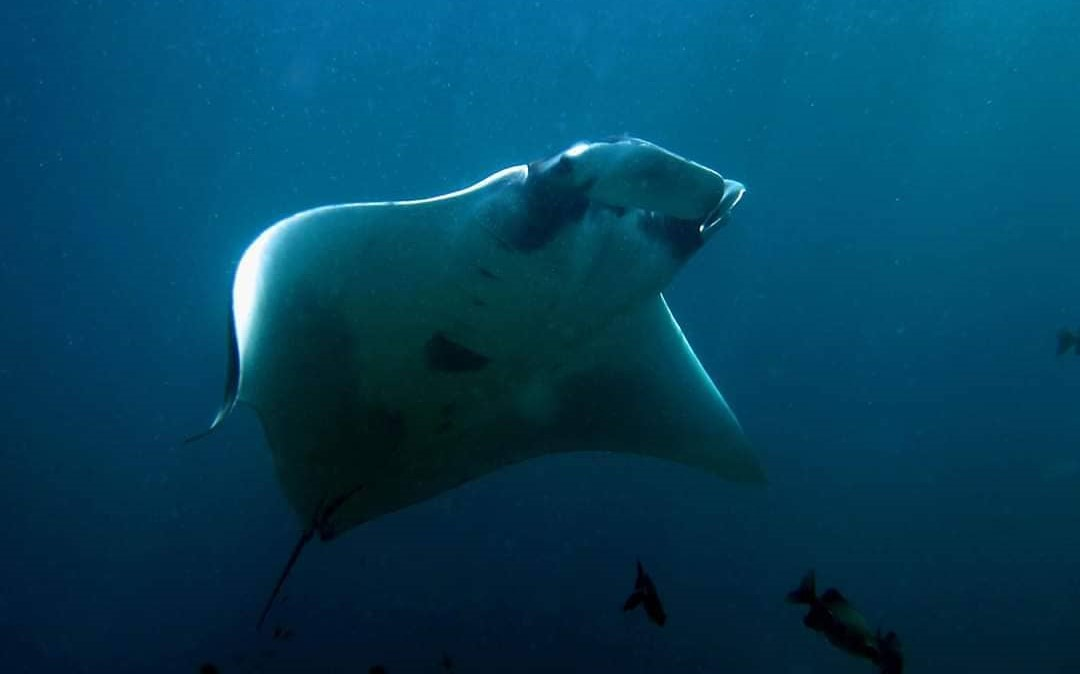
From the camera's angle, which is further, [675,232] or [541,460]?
[541,460]

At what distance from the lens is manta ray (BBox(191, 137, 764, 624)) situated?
2.59 metres

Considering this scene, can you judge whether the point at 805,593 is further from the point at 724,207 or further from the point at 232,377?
the point at 232,377

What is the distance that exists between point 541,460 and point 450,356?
12375 millimetres

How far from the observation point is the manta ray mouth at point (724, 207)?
270 centimetres

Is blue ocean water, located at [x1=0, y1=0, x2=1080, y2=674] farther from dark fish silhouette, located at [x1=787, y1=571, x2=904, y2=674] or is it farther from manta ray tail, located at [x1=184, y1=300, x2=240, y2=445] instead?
manta ray tail, located at [x1=184, y1=300, x2=240, y2=445]

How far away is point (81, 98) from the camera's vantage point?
14.5 m

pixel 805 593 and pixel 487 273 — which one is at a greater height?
pixel 487 273

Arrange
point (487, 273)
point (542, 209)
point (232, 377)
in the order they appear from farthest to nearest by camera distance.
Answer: point (487, 273) → point (542, 209) → point (232, 377)

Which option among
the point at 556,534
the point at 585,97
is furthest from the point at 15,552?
the point at 585,97

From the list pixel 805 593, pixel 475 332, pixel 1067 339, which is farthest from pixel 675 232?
pixel 1067 339

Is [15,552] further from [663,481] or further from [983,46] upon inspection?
[983,46]

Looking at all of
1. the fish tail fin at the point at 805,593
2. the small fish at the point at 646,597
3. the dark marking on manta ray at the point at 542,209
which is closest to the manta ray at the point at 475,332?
the dark marking on manta ray at the point at 542,209

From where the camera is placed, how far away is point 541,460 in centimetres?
1529

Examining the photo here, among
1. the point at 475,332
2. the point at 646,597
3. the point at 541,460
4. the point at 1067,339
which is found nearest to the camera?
the point at 475,332
